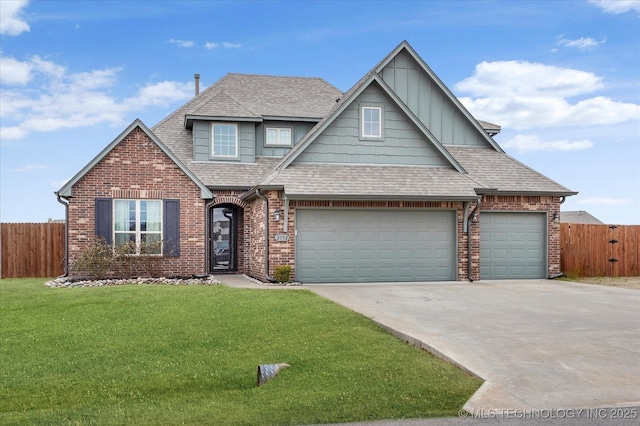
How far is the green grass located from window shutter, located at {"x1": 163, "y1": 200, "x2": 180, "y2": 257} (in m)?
7.38

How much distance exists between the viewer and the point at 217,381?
733 centimetres

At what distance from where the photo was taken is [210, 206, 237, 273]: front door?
918 inches

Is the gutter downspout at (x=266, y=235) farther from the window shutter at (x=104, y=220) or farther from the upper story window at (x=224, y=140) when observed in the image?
the upper story window at (x=224, y=140)

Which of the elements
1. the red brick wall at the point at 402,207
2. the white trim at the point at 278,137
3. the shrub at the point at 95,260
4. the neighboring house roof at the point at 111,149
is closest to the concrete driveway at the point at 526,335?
the red brick wall at the point at 402,207

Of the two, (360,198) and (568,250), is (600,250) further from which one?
(360,198)

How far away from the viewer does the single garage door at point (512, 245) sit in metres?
20.5

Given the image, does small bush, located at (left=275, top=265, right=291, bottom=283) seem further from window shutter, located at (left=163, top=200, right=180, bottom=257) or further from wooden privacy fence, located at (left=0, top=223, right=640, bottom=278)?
wooden privacy fence, located at (left=0, top=223, right=640, bottom=278)

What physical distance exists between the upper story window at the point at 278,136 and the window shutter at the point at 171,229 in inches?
215

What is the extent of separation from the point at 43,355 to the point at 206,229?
475 inches

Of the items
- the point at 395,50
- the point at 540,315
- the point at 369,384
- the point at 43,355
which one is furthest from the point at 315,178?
the point at 369,384

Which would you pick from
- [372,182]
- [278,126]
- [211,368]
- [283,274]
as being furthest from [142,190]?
[211,368]

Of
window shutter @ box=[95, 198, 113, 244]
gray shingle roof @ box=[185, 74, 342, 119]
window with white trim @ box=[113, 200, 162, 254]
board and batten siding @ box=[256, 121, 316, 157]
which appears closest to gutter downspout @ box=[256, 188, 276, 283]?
window with white trim @ box=[113, 200, 162, 254]

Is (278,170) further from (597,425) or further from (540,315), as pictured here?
(597,425)

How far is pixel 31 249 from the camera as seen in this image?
22344mm
